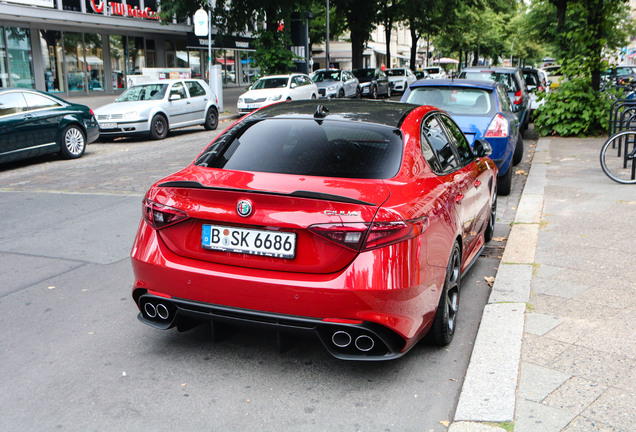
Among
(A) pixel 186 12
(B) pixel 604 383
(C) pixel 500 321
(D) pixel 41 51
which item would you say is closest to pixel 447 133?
(C) pixel 500 321

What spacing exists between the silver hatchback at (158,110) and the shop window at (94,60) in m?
14.5

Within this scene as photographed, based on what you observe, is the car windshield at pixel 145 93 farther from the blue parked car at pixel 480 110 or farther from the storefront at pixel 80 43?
the storefront at pixel 80 43

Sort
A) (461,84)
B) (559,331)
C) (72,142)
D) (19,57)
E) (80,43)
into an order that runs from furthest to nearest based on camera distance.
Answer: (80,43)
(19,57)
(72,142)
(461,84)
(559,331)

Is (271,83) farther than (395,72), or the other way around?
(395,72)

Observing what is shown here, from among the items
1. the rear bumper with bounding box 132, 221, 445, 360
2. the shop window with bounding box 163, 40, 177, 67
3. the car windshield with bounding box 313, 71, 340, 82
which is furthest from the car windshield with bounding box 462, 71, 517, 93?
the shop window with bounding box 163, 40, 177, 67

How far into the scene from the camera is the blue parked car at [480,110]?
28.3 ft

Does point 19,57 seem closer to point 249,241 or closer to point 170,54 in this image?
point 170,54

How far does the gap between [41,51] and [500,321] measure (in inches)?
1142

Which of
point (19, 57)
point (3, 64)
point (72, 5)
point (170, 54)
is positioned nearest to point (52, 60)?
point (19, 57)

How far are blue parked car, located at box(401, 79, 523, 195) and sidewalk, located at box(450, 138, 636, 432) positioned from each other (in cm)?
130

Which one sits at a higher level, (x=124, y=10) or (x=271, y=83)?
(x=124, y=10)

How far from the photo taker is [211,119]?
20.1 meters

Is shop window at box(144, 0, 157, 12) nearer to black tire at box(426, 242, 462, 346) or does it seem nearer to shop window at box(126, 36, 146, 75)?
shop window at box(126, 36, 146, 75)

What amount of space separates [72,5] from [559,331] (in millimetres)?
28985
